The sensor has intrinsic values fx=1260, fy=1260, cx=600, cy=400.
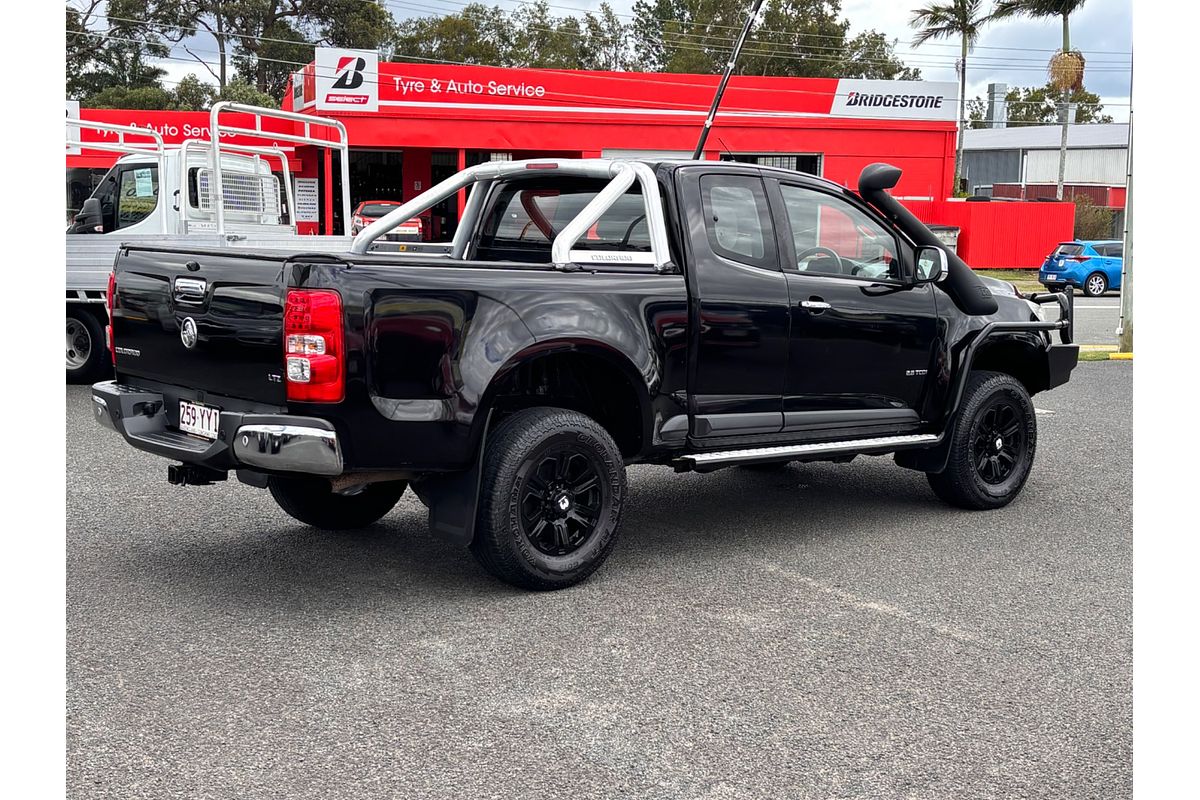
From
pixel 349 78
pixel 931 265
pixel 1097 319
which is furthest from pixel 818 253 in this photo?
pixel 349 78

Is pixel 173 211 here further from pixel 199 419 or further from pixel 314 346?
pixel 314 346

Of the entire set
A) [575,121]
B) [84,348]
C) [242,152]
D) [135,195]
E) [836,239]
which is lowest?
[84,348]

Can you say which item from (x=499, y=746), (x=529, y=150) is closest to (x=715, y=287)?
(x=499, y=746)

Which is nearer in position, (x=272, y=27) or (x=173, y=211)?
(x=173, y=211)

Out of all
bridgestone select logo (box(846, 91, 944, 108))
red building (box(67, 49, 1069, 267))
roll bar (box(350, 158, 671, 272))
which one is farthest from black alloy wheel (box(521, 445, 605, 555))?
bridgestone select logo (box(846, 91, 944, 108))

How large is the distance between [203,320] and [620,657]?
2.23m

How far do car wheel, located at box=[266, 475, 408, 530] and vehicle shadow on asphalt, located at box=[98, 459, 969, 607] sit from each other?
0.22 ft

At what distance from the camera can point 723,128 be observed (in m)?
32.8

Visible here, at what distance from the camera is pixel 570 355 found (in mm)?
5672

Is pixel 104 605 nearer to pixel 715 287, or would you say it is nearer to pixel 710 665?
pixel 710 665

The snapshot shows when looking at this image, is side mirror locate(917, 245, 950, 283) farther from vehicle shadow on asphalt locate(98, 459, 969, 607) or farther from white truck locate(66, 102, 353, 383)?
white truck locate(66, 102, 353, 383)

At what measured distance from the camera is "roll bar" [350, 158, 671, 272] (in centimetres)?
579

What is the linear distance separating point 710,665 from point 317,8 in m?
59.4

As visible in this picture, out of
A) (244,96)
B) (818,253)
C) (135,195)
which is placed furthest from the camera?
(244,96)
